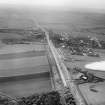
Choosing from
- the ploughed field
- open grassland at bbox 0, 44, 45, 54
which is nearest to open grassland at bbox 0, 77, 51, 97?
the ploughed field

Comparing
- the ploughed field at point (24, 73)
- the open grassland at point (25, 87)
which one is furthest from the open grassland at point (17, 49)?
the open grassland at point (25, 87)

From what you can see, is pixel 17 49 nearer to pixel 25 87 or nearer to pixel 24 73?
pixel 24 73

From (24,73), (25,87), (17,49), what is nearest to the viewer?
(25,87)

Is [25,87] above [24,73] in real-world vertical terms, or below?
below

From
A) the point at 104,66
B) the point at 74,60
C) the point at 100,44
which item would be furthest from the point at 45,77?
the point at 100,44

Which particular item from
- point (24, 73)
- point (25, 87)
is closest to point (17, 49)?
point (24, 73)

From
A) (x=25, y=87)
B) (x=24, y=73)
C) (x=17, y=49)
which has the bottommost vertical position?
(x=25, y=87)

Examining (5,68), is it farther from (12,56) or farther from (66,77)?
(66,77)

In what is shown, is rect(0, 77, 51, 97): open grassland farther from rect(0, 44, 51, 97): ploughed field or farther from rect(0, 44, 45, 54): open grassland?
rect(0, 44, 45, 54): open grassland

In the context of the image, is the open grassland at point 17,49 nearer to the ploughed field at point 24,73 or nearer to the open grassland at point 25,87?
the ploughed field at point 24,73
